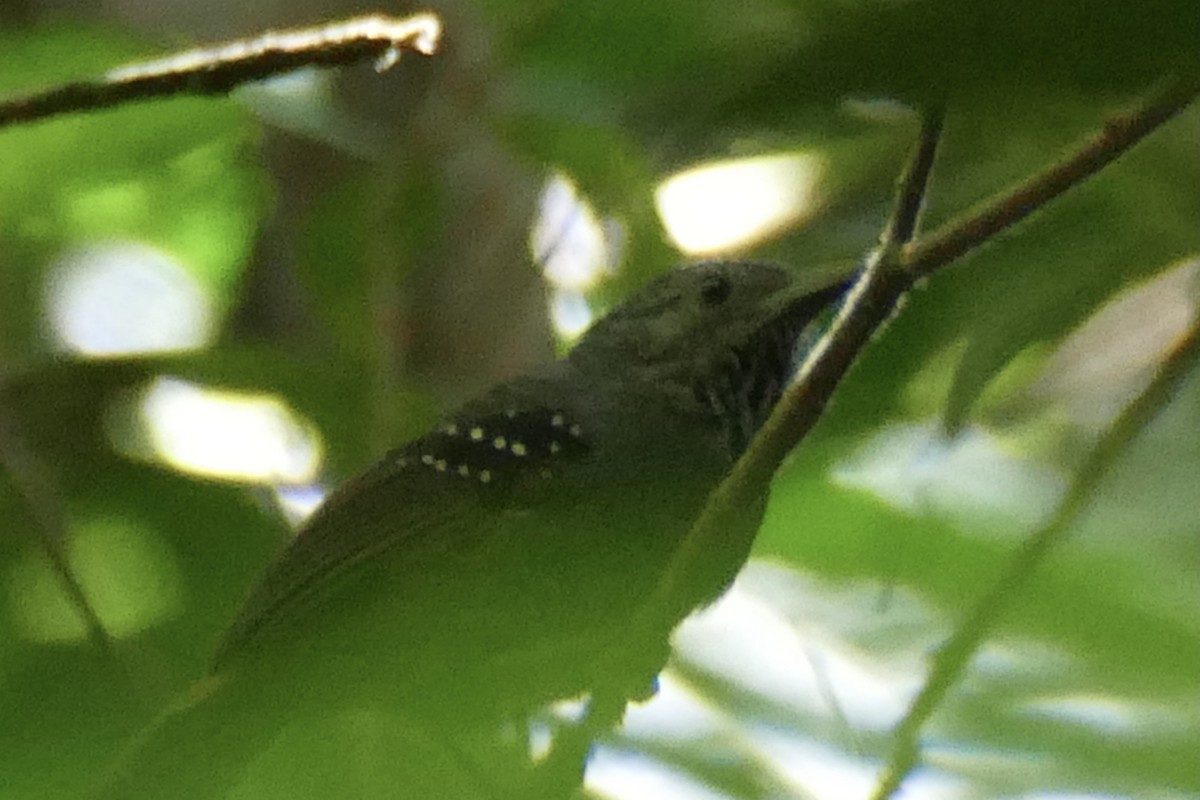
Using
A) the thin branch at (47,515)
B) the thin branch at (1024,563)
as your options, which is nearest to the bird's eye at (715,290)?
the thin branch at (47,515)

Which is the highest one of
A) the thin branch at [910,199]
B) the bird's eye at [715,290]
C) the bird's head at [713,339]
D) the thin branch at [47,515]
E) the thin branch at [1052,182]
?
the bird's eye at [715,290]

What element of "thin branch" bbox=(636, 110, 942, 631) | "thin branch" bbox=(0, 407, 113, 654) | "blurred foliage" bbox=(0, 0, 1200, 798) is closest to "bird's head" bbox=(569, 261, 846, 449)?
"blurred foliage" bbox=(0, 0, 1200, 798)

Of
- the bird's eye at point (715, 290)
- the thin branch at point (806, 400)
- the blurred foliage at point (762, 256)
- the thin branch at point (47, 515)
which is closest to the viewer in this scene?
the blurred foliage at point (762, 256)

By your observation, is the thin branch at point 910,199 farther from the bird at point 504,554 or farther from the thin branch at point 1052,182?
the bird at point 504,554

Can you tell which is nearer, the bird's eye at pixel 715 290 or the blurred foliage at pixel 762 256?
the blurred foliage at pixel 762 256

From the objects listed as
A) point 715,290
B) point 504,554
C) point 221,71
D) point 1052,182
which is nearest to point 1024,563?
point 1052,182

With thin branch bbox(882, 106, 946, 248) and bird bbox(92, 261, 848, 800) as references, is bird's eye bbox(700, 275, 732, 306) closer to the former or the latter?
bird bbox(92, 261, 848, 800)
